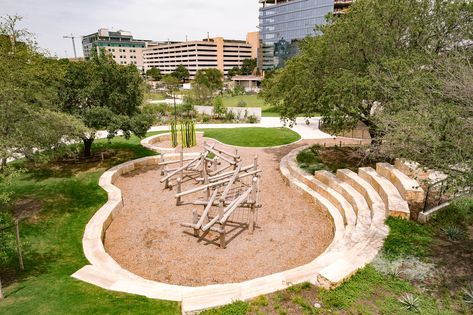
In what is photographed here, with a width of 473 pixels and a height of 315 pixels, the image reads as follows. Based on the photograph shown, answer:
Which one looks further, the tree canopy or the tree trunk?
the tree trunk

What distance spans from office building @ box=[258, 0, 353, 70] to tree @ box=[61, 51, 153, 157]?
318ft

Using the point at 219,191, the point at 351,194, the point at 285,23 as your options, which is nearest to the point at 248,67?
the point at 285,23

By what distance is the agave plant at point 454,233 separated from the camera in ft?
31.7

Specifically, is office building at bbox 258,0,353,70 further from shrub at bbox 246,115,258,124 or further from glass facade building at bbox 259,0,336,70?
shrub at bbox 246,115,258,124

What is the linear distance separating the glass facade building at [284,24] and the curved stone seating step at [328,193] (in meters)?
99.2

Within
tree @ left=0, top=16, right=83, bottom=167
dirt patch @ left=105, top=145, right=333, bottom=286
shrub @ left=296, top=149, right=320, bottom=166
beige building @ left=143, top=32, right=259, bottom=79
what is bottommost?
dirt patch @ left=105, top=145, right=333, bottom=286

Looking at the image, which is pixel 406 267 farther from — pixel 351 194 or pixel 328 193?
pixel 328 193

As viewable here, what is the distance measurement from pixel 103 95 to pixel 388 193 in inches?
654

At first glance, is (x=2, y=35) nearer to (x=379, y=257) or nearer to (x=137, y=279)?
(x=137, y=279)

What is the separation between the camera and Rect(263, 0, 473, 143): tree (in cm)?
1536

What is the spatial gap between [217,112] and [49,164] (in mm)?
22746

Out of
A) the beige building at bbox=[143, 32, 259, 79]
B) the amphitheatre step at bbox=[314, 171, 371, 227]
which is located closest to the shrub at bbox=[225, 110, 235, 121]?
the amphitheatre step at bbox=[314, 171, 371, 227]

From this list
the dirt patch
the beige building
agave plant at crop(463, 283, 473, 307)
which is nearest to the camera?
agave plant at crop(463, 283, 473, 307)

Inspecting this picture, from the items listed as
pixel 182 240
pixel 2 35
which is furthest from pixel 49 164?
pixel 182 240
